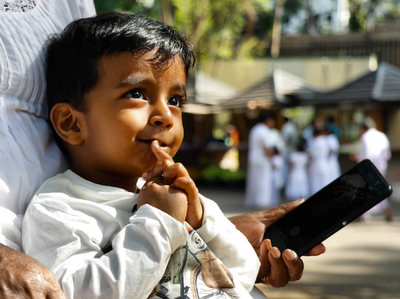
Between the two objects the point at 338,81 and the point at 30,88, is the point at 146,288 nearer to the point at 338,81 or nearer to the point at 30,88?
the point at 30,88

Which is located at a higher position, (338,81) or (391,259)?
(391,259)

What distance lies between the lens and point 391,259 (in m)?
6.39

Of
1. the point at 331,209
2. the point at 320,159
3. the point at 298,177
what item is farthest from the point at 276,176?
the point at 331,209

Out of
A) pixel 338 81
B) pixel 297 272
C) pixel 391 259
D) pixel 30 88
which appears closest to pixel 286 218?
pixel 297 272

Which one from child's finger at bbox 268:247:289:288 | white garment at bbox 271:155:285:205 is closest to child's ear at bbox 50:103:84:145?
child's finger at bbox 268:247:289:288

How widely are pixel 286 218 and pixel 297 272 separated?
0.77ft

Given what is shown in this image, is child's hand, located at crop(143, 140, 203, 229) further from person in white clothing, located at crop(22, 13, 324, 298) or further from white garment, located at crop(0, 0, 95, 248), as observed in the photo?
white garment, located at crop(0, 0, 95, 248)

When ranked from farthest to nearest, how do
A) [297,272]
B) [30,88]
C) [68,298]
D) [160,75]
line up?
[297,272] < [30,88] < [160,75] < [68,298]

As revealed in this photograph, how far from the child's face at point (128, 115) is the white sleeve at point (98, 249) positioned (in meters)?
0.16

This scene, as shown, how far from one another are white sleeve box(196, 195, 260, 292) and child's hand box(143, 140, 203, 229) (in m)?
0.03

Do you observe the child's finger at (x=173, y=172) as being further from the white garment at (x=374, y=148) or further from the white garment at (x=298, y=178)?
the white garment at (x=298, y=178)

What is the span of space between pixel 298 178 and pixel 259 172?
4.26 feet

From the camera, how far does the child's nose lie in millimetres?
1275

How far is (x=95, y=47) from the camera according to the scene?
4.26 ft
